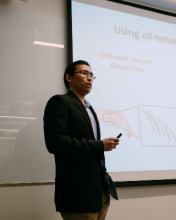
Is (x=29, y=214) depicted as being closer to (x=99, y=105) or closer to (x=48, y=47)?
(x=99, y=105)

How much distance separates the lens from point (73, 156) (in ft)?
4.22

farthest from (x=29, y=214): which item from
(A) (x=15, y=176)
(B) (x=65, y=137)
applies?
(B) (x=65, y=137)

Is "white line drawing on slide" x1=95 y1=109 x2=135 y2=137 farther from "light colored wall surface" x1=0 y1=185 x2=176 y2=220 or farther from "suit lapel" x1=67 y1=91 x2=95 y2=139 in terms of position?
"suit lapel" x1=67 y1=91 x2=95 y2=139

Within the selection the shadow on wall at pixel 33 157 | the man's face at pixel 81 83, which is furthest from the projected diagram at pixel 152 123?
the man's face at pixel 81 83

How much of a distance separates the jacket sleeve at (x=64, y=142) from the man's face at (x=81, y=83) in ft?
1.03

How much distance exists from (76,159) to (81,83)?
51 centimetres

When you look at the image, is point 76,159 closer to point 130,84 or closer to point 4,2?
point 130,84

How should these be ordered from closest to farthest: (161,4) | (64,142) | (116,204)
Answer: (64,142)
(116,204)
(161,4)

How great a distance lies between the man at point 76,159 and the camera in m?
1.29

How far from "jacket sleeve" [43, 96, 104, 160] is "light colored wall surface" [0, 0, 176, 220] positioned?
0.84 metres

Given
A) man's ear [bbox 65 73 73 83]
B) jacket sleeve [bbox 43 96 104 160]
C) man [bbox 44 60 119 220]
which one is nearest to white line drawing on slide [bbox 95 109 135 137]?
man's ear [bbox 65 73 73 83]

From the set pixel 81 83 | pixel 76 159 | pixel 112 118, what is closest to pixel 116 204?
pixel 112 118

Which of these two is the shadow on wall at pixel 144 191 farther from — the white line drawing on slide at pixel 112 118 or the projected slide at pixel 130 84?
the white line drawing on slide at pixel 112 118

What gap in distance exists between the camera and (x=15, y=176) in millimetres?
1957
